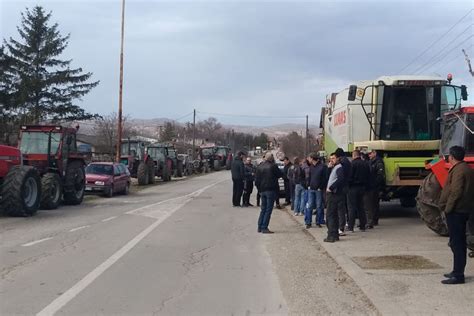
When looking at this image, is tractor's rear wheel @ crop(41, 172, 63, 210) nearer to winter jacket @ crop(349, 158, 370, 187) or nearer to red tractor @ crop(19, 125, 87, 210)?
red tractor @ crop(19, 125, 87, 210)

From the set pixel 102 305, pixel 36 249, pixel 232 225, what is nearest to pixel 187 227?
pixel 232 225

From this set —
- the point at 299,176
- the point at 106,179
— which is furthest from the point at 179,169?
the point at 299,176

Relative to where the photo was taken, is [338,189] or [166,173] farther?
[166,173]

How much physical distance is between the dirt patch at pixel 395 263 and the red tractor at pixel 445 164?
0.97 m

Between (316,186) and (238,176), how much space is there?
6822 millimetres

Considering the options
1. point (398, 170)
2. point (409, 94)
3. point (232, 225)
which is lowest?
point (232, 225)

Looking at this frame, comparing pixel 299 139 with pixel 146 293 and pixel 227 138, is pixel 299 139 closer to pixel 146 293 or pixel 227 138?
pixel 227 138

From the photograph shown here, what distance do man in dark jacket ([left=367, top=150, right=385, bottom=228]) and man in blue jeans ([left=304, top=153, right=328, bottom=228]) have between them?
1.16 metres

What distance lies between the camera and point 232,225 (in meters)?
14.9

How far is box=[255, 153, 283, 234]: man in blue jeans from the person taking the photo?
42.8 feet

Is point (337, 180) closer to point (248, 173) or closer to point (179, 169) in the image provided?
point (248, 173)

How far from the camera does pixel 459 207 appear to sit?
293 inches

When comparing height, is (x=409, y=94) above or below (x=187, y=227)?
above

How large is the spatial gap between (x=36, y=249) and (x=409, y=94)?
404 inches
